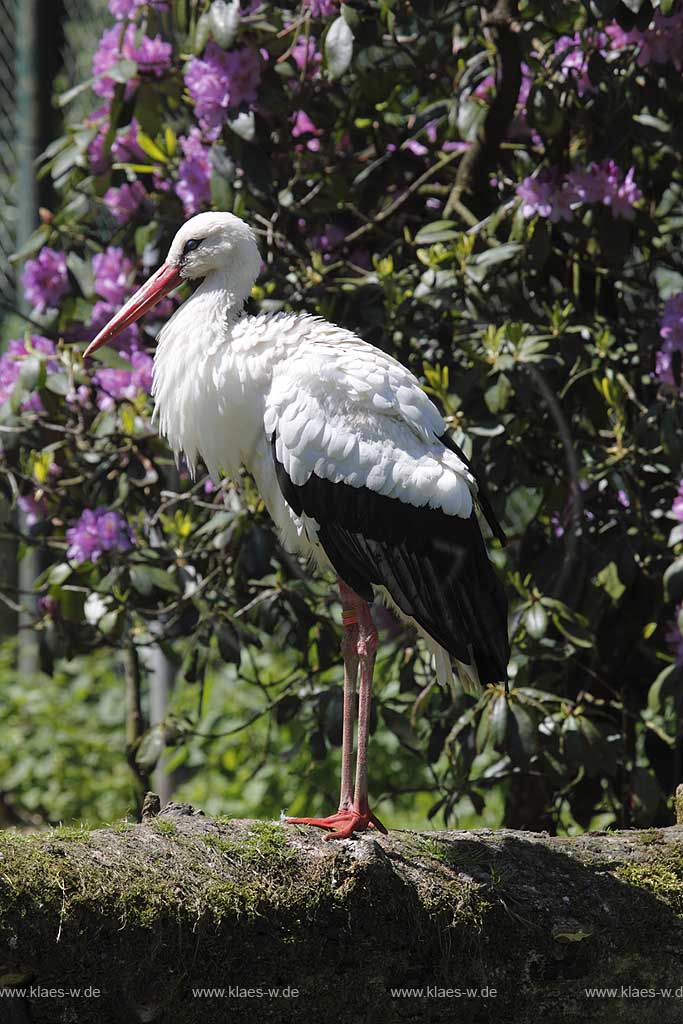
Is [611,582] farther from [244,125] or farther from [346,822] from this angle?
[244,125]

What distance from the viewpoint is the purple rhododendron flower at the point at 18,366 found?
14.3ft

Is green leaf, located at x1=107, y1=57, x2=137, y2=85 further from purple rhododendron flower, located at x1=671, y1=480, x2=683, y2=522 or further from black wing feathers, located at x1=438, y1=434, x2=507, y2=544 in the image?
purple rhododendron flower, located at x1=671, y1=480, x2=683, y2=522

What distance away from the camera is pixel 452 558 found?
3.40m

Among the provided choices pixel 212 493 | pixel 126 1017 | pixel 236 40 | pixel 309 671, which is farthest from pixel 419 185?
pixel 126 1017

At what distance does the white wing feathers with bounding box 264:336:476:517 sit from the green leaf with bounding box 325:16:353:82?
1021 millimetres

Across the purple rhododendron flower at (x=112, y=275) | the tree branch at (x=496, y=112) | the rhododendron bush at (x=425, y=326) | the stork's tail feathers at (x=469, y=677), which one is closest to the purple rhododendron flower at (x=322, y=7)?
the rhododendron bush at (x=425, y=326)

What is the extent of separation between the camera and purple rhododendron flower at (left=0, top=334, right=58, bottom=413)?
4.36 meters

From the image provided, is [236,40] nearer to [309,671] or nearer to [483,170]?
[483,170]

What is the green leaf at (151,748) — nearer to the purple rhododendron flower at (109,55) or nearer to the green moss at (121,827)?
the green moss at (121,827)

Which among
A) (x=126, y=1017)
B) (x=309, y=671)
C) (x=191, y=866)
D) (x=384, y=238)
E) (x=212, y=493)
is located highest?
(x=384, y=238)

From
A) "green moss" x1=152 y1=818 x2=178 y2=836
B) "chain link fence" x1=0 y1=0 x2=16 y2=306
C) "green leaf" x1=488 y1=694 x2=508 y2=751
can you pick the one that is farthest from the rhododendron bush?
"chain link fence" x1=0 y1=0 x2=16 y2=306

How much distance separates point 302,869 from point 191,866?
24 cm

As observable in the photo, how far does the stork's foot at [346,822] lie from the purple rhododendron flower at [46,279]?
2278 mm

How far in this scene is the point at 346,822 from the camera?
10.3 feet
